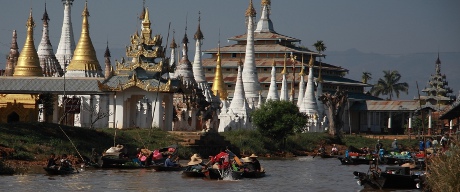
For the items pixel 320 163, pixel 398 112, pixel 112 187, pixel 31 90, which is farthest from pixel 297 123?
pixel 398 112

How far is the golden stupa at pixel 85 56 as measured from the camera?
7569 cm

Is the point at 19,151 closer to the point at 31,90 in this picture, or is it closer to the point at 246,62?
the point at 31,90

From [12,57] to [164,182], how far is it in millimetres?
41529

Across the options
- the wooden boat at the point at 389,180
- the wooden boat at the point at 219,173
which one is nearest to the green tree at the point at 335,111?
the wooden boat at the point at 219,173

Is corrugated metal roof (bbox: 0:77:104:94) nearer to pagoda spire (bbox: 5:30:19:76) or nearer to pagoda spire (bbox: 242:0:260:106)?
pagoda spire (bbox: 5:30:19:76)

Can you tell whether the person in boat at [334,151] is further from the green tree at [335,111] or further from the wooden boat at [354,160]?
the wooden boat at [354,160]

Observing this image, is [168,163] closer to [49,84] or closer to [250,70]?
[49,84]

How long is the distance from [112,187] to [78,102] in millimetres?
29722

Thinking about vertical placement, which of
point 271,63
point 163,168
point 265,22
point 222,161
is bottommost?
point 163,168

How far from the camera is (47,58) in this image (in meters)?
81.6

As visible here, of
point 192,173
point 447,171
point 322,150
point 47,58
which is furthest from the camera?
point 47,58

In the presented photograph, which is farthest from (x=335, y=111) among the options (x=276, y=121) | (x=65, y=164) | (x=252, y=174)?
(x=65, y=164)

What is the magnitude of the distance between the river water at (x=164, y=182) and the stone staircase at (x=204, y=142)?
7738 mm

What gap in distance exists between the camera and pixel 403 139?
83562mm
